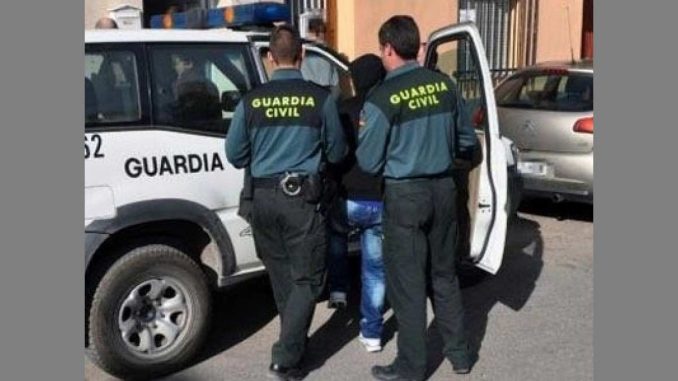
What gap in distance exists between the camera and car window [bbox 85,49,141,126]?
13.0ft

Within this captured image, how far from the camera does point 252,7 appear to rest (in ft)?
16.1

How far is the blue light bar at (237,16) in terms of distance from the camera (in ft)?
16.1

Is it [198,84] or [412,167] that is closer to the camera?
[412,167]

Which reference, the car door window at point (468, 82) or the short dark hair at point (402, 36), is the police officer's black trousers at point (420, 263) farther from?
the short dark hair at point (402, 36)

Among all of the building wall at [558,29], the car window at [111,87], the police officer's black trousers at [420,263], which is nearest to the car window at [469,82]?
the police officer's black trousers at [420,263]

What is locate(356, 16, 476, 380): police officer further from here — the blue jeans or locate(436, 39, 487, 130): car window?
the blue jeans

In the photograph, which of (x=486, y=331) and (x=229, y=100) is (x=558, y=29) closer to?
(x=486, y=331)

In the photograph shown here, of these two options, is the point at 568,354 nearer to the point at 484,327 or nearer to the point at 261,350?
the point at 484,327

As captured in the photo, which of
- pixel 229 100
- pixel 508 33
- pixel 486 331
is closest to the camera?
pixel 229 100

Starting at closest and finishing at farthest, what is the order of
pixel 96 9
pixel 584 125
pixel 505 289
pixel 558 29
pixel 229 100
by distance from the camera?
1. pixel 229 100
2. pixel 505 289
3. pixel 584 125
4. pixel 96 9
5. pixel 558 29

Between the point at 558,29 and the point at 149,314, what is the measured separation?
450 inches

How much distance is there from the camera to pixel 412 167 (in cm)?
386

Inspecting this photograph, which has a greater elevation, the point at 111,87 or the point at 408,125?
the point at 111,87

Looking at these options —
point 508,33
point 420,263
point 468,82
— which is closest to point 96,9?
point 468,82
